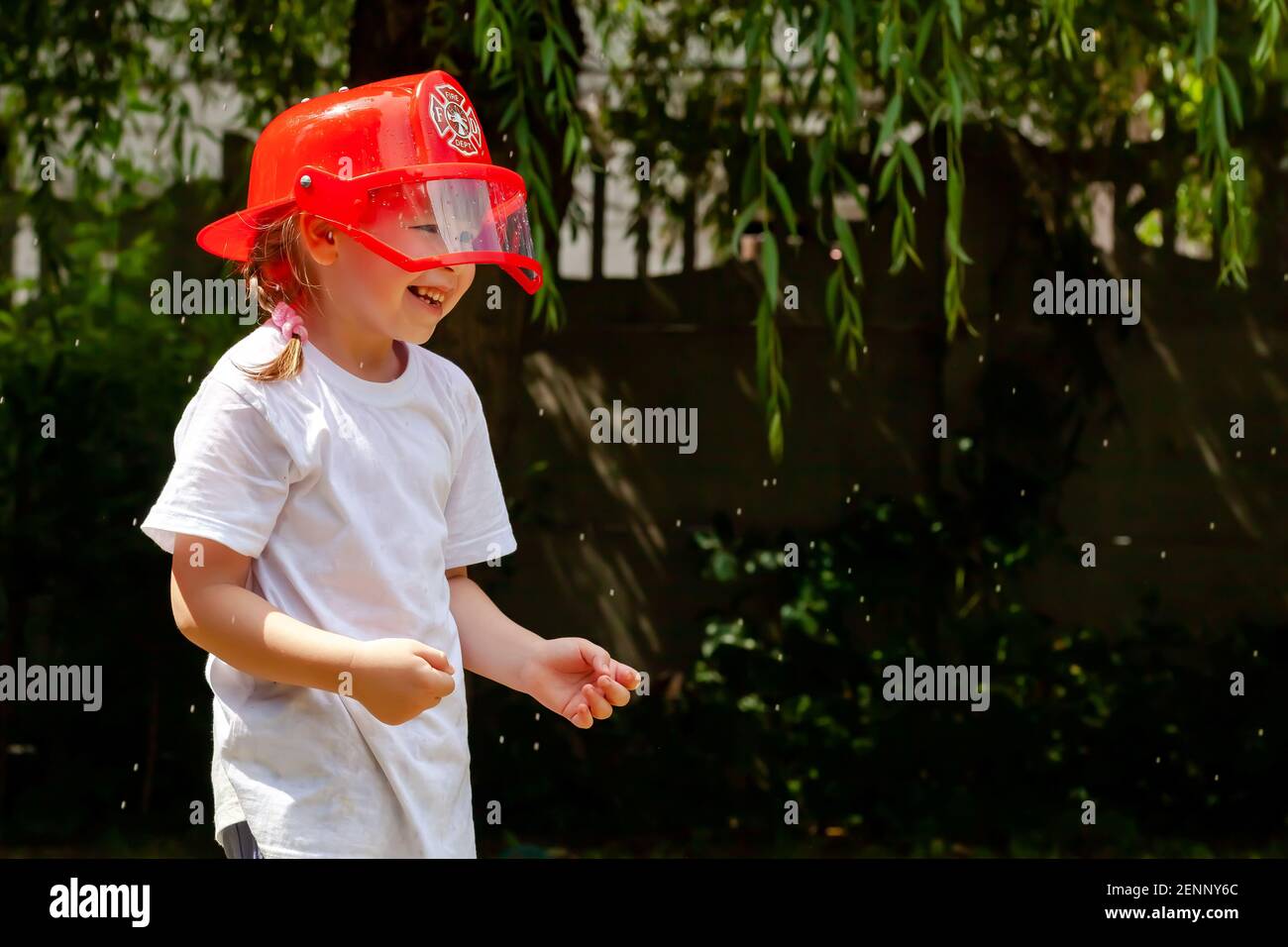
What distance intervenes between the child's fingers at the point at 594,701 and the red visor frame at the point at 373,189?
40 centimetres

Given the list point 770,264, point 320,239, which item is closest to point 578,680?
point 320,239

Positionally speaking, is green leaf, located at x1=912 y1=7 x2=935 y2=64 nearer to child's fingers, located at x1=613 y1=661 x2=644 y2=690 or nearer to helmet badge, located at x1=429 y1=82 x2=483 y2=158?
helmet badge, located at x1=429 y1=82 x2=483 y2=158

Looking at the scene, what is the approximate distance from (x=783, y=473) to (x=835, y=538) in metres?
0.29

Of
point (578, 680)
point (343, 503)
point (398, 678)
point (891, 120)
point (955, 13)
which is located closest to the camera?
point (398, 678)

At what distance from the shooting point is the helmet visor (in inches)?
55.9

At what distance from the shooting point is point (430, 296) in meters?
1.49

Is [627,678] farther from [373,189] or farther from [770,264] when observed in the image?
[770,264]

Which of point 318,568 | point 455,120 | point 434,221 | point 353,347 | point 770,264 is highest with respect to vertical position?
point 770,264

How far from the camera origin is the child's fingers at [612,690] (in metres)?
1.44

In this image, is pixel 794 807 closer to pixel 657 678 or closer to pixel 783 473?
pixel 657 678

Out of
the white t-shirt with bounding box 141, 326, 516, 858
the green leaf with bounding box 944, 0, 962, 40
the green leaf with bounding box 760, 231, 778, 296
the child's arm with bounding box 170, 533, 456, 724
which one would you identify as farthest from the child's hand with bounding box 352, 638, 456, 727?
the green leaf with bounding box 944, 0, 962, 40

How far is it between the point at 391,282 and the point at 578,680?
1.49 feet

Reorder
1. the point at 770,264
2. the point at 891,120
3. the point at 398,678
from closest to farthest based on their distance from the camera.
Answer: the point at 398,678 < the point at 891,120 < the point at 770,264

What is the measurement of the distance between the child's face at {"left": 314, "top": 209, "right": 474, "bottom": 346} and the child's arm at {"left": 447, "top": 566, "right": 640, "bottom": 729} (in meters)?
0.32
